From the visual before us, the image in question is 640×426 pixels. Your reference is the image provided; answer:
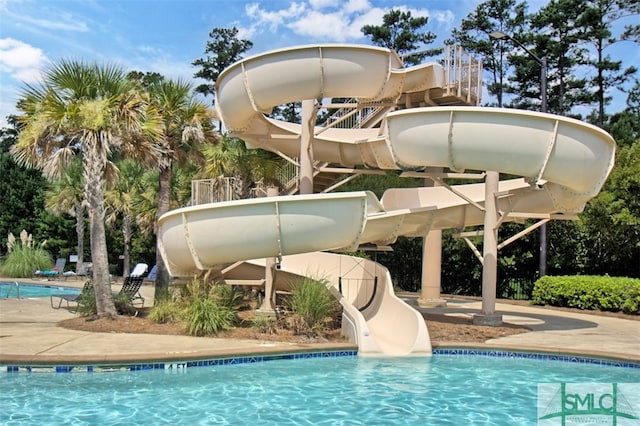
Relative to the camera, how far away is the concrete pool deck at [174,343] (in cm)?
961

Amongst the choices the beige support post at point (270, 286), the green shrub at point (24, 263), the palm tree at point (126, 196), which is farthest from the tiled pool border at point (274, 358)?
the green shrub at point (24, 263)

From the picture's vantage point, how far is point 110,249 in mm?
36000

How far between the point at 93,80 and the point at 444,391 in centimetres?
983

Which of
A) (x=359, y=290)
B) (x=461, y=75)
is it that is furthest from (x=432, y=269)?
(x=461, y=75)

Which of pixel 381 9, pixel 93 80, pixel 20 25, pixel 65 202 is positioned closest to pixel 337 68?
pixel 93 80

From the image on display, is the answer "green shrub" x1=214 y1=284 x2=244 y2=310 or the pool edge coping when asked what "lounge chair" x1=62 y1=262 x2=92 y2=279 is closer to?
"green shrub" x1=214 y1=284 x2=244 y2=310

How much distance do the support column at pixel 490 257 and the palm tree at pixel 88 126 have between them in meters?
8.20

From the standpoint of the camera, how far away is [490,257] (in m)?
15.1

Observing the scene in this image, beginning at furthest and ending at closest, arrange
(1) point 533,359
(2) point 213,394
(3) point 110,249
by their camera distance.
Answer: (3) point 110,249, (1) point 533,359, (2) point 213,394

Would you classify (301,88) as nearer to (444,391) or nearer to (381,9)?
(444,391)

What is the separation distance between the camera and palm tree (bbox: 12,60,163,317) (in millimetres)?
13133
